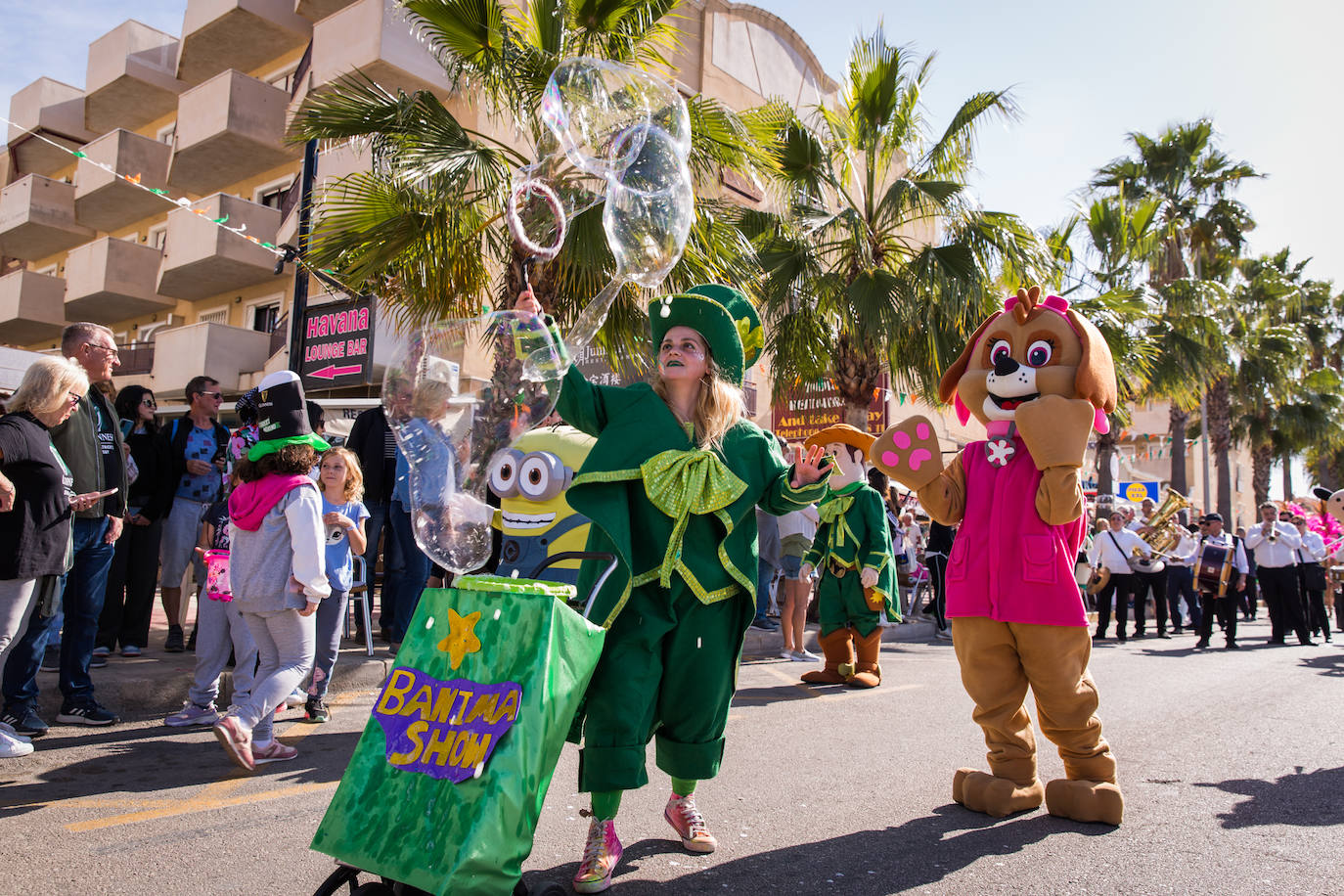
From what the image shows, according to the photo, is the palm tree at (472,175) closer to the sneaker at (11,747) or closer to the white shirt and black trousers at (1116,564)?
the sneaker at (11,747)

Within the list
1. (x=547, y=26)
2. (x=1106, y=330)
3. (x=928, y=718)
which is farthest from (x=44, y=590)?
(x=1106, y=330)

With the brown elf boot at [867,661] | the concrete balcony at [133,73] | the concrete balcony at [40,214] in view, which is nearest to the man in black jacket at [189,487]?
the brown elf boot at [867,661]

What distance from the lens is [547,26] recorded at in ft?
26.6

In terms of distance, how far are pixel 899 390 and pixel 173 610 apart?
32.6 ft

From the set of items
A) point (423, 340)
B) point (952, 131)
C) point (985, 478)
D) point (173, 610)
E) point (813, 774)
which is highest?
point (952, 131)

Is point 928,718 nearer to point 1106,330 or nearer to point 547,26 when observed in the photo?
point 547,26

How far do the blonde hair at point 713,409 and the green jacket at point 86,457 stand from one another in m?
3.28

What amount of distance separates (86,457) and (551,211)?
3.18m

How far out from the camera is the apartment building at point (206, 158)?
1730 cm

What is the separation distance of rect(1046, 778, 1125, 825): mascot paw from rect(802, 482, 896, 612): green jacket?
3.00 meters

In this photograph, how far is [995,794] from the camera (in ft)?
11.9

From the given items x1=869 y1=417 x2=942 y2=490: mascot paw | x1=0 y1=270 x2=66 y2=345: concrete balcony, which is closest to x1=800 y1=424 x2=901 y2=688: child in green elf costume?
x1=869 y1=417 x2=942 y2=490: mascot paw

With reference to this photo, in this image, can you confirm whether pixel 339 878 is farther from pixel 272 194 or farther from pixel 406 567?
pixel 272 194

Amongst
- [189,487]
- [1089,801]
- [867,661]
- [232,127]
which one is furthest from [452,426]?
[232,127]
